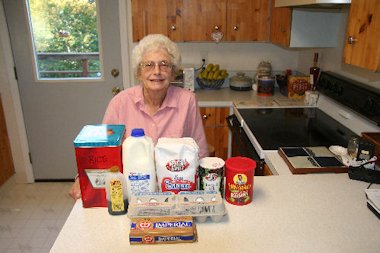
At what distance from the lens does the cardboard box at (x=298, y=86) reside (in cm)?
251

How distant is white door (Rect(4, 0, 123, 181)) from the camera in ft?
8.78

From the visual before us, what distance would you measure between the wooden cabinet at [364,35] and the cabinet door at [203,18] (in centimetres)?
142

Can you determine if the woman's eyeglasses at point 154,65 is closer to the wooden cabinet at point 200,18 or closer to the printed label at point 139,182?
the printed label at point 139,182

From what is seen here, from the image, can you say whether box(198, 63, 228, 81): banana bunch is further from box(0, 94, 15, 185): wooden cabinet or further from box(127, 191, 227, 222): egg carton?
box(127, 191, 227, 222): egg carton

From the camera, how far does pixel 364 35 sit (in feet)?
3.84

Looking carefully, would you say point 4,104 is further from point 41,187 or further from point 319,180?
point 319,180

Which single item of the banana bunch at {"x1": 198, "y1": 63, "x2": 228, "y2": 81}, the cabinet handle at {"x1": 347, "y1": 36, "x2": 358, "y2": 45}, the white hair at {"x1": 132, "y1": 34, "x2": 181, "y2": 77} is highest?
the cabinet handle at {"x1": 347, "y1": 36, "x2": 358, "y2": 45}

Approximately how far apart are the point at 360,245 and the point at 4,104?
2936 millimetres

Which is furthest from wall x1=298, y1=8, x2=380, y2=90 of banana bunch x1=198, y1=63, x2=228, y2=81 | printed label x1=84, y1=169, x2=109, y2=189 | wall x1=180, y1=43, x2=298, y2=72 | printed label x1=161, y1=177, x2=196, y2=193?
printed label x1=84, y1=169, x2=109, y2=189

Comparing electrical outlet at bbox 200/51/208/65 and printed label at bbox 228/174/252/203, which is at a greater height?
electrical outlet at bbox 200/51/208/65

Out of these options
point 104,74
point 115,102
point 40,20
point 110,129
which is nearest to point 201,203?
point 110,129

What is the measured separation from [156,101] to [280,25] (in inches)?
48.8

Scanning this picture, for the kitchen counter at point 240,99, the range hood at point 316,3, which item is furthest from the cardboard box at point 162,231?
the kitchen counter at point 240,99

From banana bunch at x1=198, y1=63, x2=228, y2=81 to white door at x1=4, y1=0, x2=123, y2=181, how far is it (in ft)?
2.41
